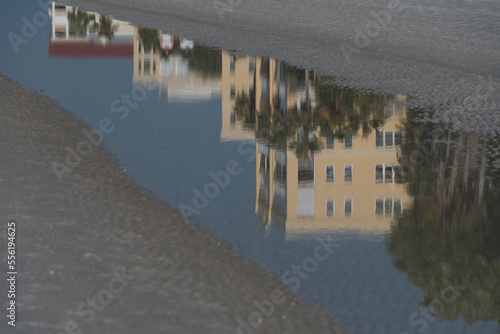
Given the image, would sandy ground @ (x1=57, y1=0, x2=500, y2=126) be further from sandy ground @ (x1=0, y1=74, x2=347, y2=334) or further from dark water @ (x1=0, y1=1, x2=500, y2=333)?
sandy ground @ (x1=0, y1=74, x2=347, y2=334)

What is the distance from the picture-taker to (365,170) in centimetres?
1470

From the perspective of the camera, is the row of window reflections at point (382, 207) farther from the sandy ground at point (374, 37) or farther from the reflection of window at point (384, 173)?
the sandy ground at point (374, 37)

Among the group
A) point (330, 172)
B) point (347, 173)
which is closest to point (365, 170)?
point (330, 172)

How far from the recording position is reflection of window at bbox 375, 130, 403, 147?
15989 millimetres

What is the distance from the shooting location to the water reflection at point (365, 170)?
1102 cm

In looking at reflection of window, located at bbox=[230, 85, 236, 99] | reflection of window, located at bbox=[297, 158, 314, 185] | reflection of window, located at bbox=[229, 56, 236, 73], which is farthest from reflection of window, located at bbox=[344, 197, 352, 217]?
reflection of window, located at bbox=[229, 56, 236, 73]

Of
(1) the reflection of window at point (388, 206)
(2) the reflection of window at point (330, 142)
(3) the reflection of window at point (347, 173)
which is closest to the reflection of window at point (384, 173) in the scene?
(3) the reflection of window at point (347, 173)

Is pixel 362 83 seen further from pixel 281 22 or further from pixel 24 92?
pixel 281 22

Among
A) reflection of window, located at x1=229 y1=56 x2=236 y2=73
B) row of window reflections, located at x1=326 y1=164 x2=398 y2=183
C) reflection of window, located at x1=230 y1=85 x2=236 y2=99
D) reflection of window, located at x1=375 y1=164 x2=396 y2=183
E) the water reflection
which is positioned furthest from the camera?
reflection of window, located at x1=229 y1=56 x2=236 y2=73

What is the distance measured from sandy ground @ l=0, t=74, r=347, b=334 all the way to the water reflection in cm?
109

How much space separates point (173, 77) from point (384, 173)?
898 centimetres

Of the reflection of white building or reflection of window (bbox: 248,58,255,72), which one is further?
the reflection of white building

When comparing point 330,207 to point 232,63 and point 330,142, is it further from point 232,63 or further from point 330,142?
point 232,63

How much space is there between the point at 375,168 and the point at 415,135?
237cm
